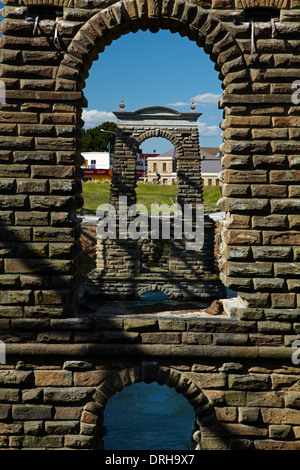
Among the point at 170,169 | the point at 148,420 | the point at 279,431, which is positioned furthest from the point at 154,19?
the point at 170,169

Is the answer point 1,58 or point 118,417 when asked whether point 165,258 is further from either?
point 1,58

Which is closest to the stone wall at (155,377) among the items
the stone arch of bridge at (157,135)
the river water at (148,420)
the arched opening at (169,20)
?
the arched opening at (169,20)

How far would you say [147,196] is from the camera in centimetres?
3769

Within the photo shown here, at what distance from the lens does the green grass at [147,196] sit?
34.7 metres

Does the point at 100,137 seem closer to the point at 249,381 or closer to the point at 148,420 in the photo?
the point at 148,420

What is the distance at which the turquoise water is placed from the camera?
827cm

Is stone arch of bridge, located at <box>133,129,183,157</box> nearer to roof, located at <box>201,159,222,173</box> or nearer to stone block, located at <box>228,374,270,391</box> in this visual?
stone block, located at <box>228,374,270,391</box>

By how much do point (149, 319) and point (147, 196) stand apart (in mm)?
33146

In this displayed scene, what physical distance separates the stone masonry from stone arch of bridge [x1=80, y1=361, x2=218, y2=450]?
16 mm

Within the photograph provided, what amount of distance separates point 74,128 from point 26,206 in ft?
3.53

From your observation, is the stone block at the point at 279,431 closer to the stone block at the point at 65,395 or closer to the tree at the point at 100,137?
the stone block at the point at 65,395

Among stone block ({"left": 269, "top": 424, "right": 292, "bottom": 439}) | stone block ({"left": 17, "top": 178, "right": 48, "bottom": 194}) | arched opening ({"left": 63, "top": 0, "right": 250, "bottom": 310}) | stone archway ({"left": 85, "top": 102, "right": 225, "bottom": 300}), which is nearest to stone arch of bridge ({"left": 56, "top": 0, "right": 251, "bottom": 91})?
arched opening ({"left": 63, "top": 0, "right": 250, "bottom": 310})

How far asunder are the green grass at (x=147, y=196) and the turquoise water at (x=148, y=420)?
68.1ft

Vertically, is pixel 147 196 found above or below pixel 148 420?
above
